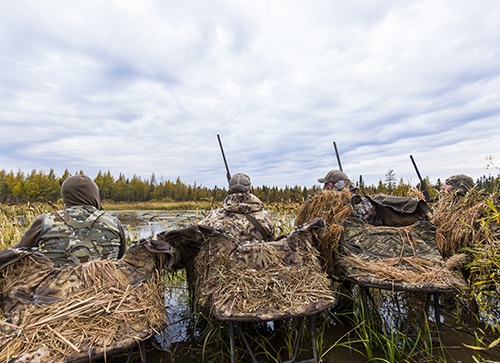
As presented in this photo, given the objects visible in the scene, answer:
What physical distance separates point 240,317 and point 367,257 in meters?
1.75

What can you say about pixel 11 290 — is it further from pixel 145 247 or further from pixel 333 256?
pixel 333 256

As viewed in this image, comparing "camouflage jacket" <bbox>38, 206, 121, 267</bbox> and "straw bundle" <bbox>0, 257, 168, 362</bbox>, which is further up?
"camouflage jacket" <bbox>38, 206, 121, 267</bbox>

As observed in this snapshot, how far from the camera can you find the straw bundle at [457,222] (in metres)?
3.43

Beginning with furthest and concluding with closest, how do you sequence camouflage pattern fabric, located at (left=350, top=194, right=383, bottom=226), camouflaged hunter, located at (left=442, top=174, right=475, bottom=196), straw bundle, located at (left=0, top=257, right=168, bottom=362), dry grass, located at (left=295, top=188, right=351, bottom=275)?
1. camouflaged hunter, located at (left=442, top=174, right=475, bottom=196)
2. camouflage pattern fabric, located at (left=350, top=194, right=383, bottom=226)
3. dry grass, located at (left=295, top=188, right=351, bottom=275)
4. straw bundle, located at (left=0, top=257, right=168, bottom=362)

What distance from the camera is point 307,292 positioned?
8.38 ft

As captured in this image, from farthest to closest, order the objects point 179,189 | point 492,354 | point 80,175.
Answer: point 179,189
point 80,175
point 492,354

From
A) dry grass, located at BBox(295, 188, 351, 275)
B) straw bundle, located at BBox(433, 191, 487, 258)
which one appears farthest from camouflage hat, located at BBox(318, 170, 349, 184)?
straw bundle, located at BBox(433, 191, 487, 258)

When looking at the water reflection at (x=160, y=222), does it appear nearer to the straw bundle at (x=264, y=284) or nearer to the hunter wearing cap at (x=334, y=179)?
the straw bundle at (x=264, y=284)

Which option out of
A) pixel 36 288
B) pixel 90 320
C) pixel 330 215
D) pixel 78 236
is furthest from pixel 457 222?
pixel 36 288

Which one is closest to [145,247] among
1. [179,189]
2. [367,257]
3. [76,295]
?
[76,295]

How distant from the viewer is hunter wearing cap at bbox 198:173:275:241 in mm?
3453

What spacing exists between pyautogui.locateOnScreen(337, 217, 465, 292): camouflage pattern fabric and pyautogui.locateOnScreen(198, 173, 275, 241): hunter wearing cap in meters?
1.08

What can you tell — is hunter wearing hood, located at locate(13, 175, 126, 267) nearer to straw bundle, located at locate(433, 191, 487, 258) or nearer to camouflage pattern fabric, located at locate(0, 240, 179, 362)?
camouflage pattern fabric, located at locate(0, 240, 179, 362)

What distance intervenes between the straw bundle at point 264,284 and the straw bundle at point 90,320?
1.96ft
